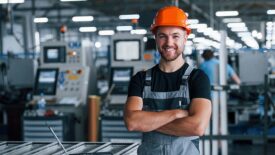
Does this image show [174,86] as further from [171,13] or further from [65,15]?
[65,15]

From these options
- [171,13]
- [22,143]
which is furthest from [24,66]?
[171,13]

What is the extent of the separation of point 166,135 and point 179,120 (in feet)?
0.35

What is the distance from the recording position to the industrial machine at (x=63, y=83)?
25.9 feet

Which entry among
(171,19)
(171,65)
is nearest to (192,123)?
(171,65)

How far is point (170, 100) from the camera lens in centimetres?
279

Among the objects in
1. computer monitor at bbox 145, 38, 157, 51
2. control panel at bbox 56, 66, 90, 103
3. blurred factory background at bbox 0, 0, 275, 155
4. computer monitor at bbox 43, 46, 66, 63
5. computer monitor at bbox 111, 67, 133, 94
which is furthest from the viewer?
computer monitor at bbox 43, 46, 66, 63

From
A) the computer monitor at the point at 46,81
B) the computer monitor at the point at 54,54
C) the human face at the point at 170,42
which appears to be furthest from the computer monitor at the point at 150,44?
the human face at the point at 170,42

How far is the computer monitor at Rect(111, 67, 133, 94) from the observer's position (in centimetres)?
788

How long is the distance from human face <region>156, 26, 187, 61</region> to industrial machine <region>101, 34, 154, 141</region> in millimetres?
4880

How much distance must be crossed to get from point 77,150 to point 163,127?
875 millimetres

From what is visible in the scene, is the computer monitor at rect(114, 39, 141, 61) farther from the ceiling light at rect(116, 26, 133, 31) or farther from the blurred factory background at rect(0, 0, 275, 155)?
the ceiling light at rect(116, 26, 133, 31)

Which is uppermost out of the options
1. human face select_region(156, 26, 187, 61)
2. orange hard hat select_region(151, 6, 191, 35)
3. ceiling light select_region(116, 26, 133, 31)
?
ceiling light select_region(116, 26, 133, 31)

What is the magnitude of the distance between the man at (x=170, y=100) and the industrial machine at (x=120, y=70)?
4.78 metres

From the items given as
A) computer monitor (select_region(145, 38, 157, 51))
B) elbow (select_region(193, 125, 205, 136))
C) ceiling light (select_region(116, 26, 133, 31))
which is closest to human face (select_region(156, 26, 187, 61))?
elbow (select_region(193, 125, 205, 136))
